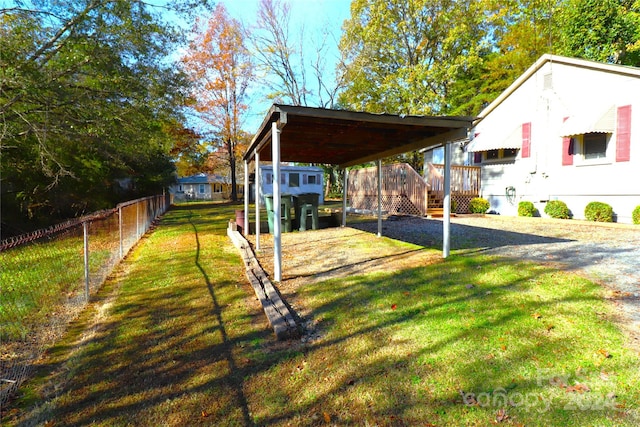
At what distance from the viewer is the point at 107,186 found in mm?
14164

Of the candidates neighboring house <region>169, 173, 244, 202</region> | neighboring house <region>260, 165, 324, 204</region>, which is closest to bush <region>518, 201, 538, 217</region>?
neighboring house <region>260, 165, 324, 204</region>

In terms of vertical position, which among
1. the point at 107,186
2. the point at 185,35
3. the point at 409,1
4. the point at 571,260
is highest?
the point at 409,1

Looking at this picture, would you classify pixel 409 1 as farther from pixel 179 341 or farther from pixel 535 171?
pixel 179 341

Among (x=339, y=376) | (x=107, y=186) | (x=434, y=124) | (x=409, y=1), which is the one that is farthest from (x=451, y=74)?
(x=339, y=376)

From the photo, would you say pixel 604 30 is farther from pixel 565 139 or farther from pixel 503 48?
pixel 565 139

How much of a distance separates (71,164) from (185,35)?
19.8 feet

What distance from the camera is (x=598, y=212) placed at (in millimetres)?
10133

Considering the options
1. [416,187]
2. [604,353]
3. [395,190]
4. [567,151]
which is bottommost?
[604,353]

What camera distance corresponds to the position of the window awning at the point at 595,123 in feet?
32.4

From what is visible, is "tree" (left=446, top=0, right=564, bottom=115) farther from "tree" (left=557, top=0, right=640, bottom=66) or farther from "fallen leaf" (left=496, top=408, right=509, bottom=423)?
"fallen leaf" (left=496, top=408, right=509, bottom=423)

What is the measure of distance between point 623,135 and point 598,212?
2.33 metres

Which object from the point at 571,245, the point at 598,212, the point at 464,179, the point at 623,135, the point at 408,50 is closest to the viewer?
the point at 571,245

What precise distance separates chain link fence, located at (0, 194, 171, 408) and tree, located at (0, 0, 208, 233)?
14.5ft

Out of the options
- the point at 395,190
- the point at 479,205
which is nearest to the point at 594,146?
the point at 479,205
